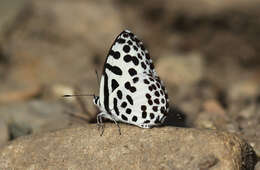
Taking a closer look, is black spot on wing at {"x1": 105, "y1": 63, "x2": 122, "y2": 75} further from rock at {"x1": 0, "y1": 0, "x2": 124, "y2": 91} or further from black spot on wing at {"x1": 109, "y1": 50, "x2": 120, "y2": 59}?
rock at {"x1": 0, "y1": 0, "x2": 124, "y2": 91}

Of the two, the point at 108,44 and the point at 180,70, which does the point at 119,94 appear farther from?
the point at 108,44

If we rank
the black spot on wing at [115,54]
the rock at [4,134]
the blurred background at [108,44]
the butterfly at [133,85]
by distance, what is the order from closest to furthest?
the butterfly at [133,85], the black spot on wing at [115,54], the rock at [4,134], the blurred background at [108,44]

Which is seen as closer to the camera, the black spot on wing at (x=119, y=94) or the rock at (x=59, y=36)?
the black spot on wing at (x=119, y=94)

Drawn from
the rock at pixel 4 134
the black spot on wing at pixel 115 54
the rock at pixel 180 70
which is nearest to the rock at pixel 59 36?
the rock at pixel 180 70

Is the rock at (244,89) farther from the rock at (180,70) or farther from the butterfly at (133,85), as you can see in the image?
the butterfly at (133,85)

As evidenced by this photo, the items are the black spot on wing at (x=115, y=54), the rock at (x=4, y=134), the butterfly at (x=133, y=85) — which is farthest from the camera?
the rock at (x=4, y=134)

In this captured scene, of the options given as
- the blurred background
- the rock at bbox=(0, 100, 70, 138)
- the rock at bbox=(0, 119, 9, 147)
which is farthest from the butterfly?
the blurred background

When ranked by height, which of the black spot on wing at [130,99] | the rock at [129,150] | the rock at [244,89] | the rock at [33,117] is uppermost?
the black spot on wing at [130,99]

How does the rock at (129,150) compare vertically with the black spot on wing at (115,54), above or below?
below
